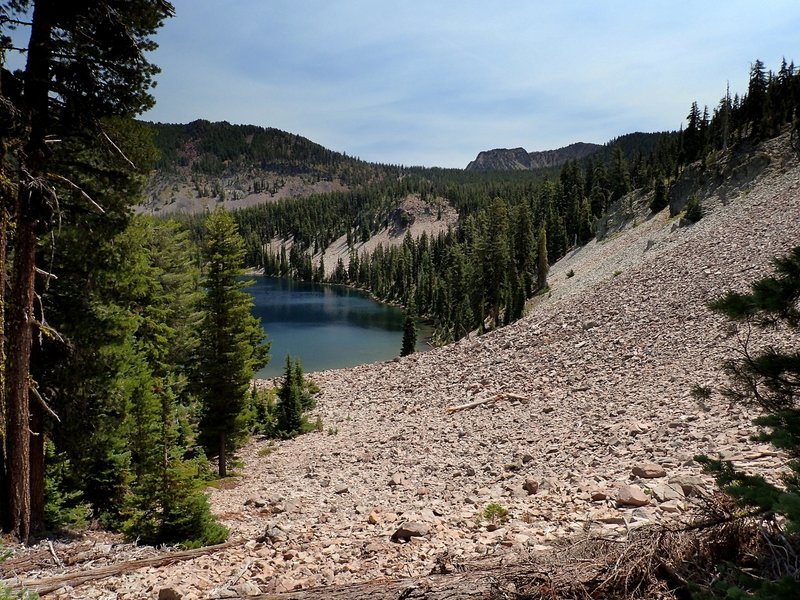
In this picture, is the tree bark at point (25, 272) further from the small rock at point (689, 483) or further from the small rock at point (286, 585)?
the small rock at point (689, 483)

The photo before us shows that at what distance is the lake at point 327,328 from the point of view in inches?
2404

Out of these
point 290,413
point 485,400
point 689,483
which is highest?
point 689,483

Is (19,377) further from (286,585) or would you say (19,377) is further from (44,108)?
(286,585)

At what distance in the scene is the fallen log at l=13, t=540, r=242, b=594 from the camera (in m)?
6.09

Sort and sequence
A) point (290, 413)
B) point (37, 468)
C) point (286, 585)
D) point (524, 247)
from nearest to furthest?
point (286, 585)
point (37, 468)
point (290, 413)
point (524, 247)

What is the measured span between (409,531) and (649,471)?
485 cm

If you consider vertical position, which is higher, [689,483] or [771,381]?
[771,381]

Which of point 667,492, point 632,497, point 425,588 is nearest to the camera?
point 425,588

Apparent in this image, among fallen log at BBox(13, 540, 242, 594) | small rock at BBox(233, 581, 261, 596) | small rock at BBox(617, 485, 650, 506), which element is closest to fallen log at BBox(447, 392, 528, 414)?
small rock at BBox(617, 485, 650, 506)

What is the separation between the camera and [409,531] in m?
7.70

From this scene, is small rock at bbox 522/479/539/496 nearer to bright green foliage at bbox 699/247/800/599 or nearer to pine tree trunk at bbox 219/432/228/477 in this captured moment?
bright green foliage at bbox 699/247/800/599

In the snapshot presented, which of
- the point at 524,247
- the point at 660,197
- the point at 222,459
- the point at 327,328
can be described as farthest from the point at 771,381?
the point at 327,328

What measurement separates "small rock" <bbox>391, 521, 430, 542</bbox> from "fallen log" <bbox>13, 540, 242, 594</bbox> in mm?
2999

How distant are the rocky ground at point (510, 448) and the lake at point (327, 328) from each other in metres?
Result: 21.6
